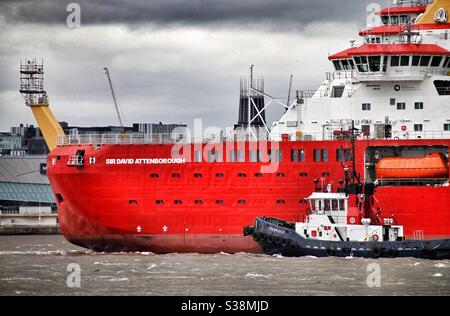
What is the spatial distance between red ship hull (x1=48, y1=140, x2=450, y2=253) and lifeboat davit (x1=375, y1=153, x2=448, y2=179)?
24.7 inches

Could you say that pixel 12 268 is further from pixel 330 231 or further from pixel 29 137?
pixel 29 137

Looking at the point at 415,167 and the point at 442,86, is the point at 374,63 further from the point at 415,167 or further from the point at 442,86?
the point at 415,167

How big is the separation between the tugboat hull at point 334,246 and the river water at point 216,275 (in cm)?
36

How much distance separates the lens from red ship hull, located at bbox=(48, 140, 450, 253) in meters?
62.1

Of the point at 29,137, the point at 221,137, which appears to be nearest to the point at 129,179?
the point at 221,137

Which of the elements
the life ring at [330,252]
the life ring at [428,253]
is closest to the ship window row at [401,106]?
Result: the life ring at [428,253]

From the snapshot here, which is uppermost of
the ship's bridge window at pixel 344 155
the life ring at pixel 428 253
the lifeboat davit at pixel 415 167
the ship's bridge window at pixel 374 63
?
the ship's bridge window at pixel 374 63

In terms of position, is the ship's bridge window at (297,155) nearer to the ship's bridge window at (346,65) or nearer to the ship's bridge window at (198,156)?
the ship's bridge window at (198,156)

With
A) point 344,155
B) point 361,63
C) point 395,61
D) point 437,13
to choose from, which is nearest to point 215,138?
point 344,155

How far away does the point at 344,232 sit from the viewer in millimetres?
59844

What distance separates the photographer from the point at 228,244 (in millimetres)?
62719

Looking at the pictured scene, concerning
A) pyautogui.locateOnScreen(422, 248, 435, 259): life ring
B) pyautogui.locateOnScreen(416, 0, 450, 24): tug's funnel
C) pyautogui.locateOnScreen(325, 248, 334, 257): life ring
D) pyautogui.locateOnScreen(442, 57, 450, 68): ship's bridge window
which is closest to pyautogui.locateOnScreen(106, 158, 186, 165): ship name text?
pyautogui.locateOnScreen(325, 248, 334, 257): life ring

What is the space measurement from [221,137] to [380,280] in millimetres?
14130

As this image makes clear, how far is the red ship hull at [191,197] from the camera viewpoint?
204ft
